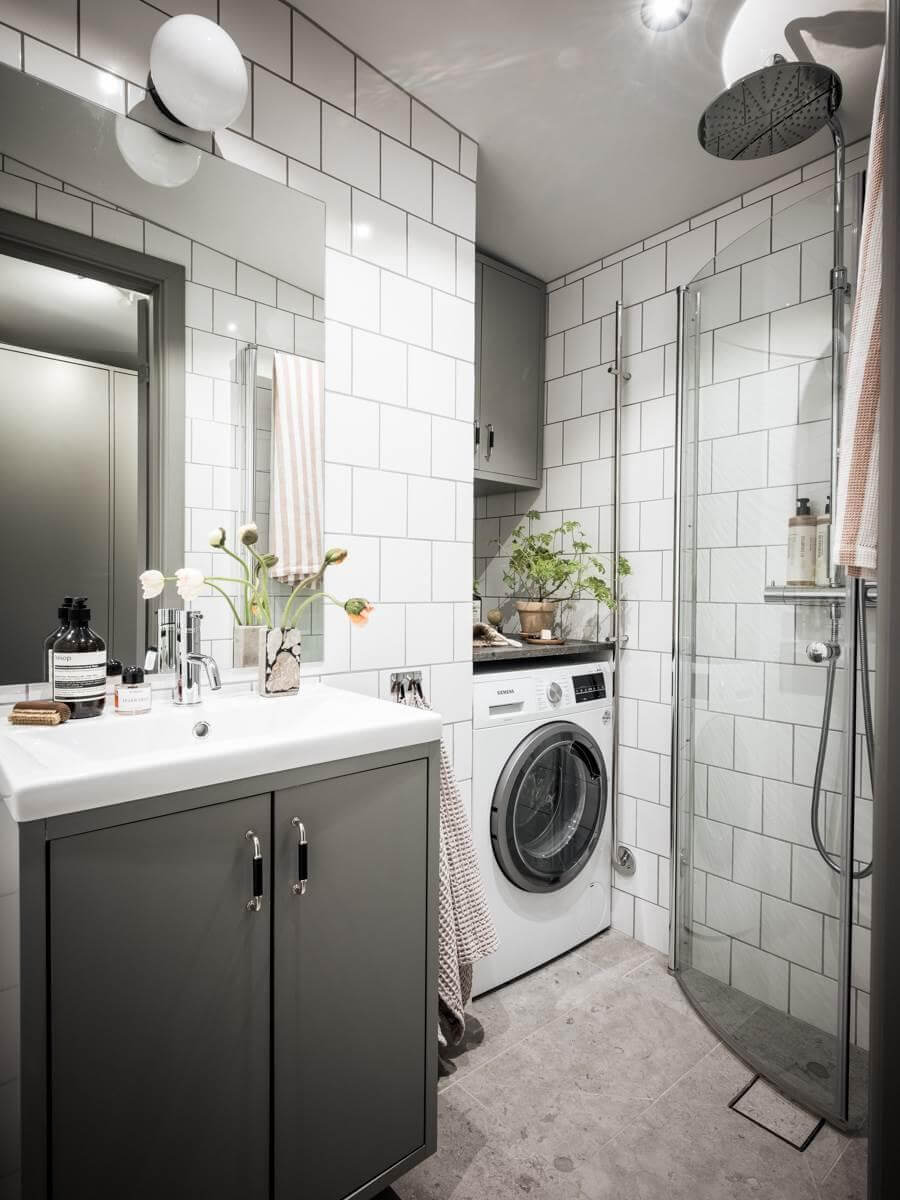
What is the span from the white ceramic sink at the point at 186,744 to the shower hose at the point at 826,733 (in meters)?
0.97

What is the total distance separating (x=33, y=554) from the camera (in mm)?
1215

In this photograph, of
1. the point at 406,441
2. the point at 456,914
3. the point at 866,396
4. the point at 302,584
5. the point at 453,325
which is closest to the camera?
the point at 866,396

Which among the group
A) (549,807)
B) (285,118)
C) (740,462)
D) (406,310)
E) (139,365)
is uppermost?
(285,118)

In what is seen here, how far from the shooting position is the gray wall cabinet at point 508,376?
239 centimetres

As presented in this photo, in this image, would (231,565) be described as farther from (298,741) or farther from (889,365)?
(889,365)

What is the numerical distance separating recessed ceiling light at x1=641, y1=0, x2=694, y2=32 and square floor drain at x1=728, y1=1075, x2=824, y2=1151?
101 inches

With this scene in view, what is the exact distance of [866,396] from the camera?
860 mm

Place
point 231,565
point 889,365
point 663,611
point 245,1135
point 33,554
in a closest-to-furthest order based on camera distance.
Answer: point 889,365
point 245,1135
point 33,554
point 231,565
point 663,611

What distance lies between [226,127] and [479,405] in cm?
118

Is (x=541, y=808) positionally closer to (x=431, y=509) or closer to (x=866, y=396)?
(x=431, y=509)

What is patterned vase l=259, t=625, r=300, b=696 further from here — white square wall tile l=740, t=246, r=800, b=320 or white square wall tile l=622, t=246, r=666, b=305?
white square wall tile l=622, t=246, r=666, b=305

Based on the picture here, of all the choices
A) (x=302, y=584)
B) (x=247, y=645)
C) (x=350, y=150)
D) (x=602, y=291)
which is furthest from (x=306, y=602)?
(x=602, y=291)

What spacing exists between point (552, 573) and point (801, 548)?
0.92 m

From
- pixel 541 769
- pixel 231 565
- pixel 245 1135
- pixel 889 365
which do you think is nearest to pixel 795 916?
pixel 541 769
